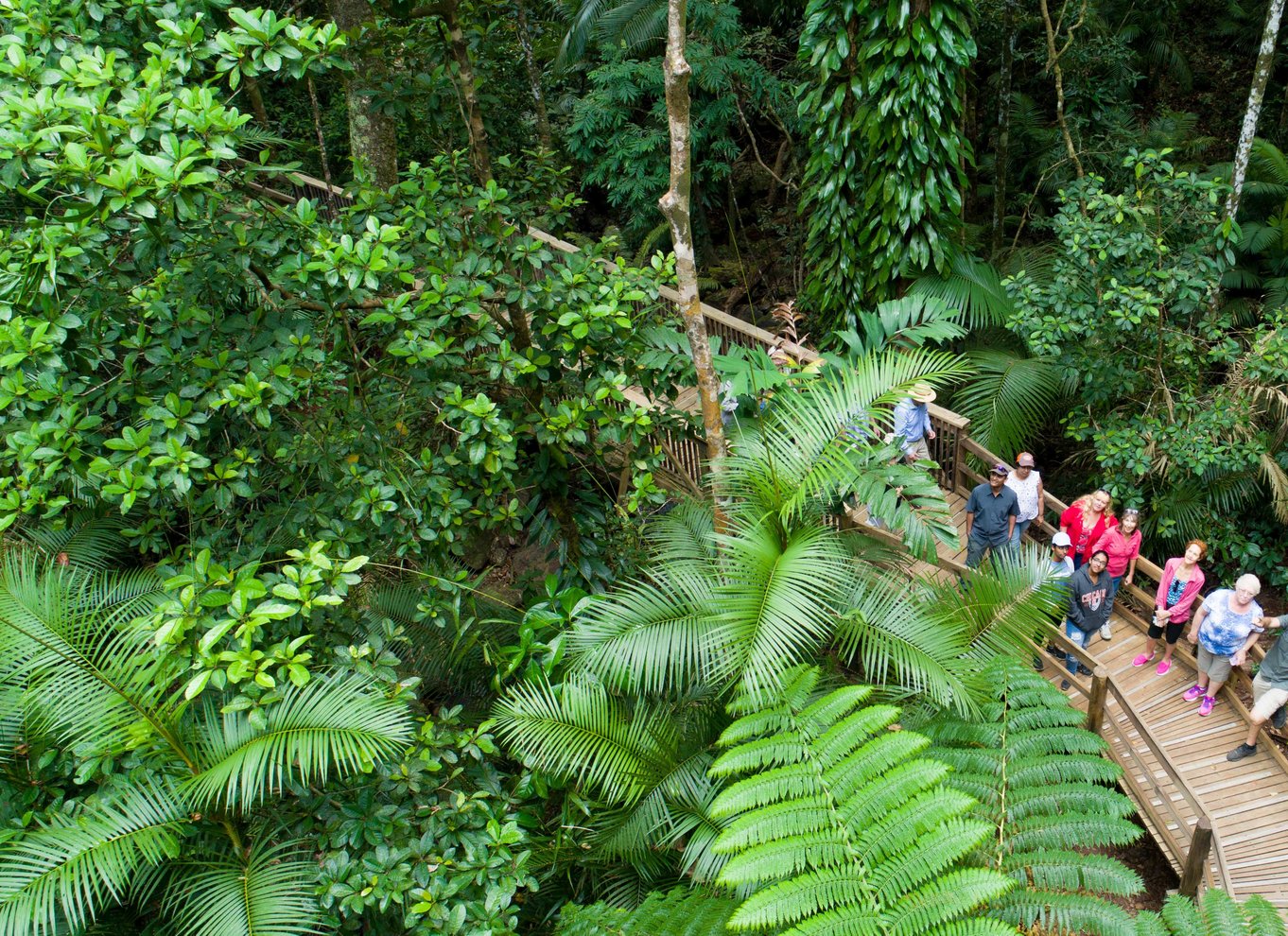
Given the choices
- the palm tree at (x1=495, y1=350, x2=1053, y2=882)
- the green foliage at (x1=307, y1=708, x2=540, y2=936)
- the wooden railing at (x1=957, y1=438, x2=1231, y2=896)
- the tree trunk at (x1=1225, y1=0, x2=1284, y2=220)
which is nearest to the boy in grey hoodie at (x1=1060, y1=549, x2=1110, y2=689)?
the wooden railing at (x1=957, y1=438, x2=1231, y2=896)

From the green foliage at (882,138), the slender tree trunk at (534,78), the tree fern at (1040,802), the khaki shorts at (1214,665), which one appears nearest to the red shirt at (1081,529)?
the khaki shorts at (1214,665)

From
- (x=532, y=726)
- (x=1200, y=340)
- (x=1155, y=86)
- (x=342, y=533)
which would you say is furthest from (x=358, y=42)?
(x=1155, y=86)

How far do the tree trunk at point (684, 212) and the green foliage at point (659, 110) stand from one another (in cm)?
565

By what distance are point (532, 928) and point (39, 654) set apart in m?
2.69

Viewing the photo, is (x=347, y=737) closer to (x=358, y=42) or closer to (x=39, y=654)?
(x=39, y=654)

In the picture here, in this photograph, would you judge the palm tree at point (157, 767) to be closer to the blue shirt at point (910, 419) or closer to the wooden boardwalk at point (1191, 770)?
the wooden boardwalk at point (1191, 770)

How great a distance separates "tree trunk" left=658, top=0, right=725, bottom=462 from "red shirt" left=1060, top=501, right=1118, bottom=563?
3152 millimetres

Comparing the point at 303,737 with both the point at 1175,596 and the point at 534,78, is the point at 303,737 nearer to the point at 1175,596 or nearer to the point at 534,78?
the point at 1175,596

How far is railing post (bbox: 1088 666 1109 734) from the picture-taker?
18.4ft

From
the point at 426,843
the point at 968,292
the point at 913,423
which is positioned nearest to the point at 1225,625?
the point at 913,423

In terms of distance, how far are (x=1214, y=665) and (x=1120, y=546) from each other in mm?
1002

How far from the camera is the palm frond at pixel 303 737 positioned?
3.30 m

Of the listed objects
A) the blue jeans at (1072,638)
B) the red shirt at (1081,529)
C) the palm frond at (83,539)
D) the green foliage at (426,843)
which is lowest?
the blue jeans at (1072,638)

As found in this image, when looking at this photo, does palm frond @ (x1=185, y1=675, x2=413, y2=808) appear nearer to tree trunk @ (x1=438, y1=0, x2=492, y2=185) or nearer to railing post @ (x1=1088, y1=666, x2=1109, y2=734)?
tree trunk @ (x1=438, y1=0, x2=492, y2=185)
